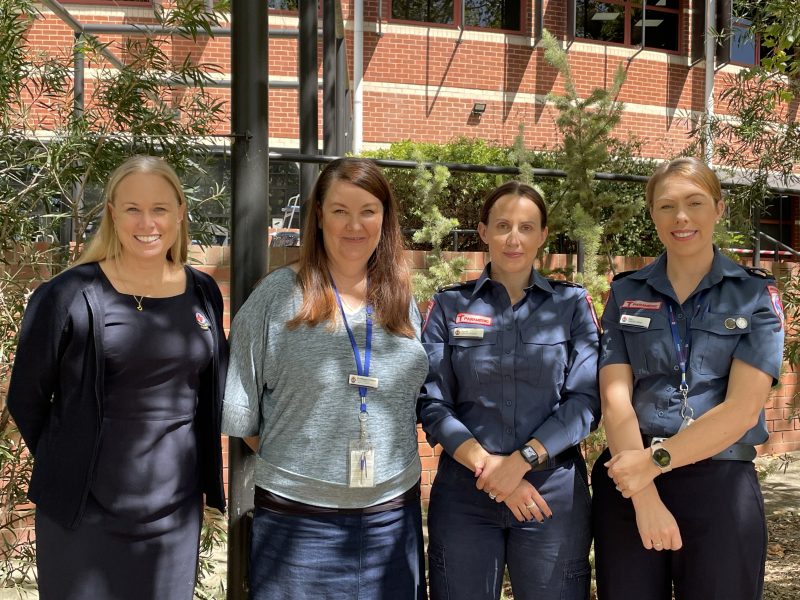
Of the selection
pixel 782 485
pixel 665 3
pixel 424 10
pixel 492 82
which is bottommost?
pixel 782 485

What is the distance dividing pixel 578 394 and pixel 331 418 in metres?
0.86

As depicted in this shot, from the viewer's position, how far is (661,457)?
230cm

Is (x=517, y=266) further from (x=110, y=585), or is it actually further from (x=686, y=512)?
(x=110, y=585)

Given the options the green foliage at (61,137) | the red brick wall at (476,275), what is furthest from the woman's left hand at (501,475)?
the red brick wall at (476,275)

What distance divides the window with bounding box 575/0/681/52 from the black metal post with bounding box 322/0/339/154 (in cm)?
919

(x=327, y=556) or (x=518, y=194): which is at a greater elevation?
(x=518, y=194)

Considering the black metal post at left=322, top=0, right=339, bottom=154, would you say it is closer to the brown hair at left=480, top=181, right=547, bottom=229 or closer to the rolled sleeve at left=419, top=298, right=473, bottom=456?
the brown hair at left=480, top=181, right=547, bottom=229

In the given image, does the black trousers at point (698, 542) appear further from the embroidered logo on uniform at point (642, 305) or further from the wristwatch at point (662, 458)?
the embroidered logo on uniform at point (642, 305)

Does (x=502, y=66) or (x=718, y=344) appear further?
(x=502, y=66)

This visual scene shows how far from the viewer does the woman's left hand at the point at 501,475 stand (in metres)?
2.37

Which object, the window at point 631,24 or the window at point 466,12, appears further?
the window at point 631,24

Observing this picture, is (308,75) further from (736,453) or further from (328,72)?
(736,453)

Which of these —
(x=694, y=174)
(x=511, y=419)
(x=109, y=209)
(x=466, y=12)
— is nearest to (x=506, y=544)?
(x=511, y=419)

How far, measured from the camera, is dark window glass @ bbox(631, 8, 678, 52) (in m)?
14.9
